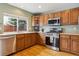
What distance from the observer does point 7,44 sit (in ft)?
10.3

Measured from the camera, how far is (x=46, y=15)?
Result: 498cm

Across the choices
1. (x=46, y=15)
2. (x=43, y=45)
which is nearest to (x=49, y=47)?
(x=43, y=45)

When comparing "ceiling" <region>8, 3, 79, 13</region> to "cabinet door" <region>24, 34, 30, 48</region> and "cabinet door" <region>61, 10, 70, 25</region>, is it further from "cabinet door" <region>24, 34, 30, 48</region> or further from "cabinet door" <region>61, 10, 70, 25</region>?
"cabinet door" <region>24, 34, 30, 48</region>

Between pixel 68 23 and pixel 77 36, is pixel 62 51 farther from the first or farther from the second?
pixel 68 23

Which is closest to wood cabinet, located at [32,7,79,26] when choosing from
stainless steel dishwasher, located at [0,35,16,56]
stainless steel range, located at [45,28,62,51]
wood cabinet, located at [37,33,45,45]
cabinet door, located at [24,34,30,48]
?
stainless steel range, located at [45,28,62,51]

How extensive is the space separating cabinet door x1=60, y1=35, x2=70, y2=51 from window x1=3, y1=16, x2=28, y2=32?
2.08 m

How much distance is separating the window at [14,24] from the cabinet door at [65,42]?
2076mm

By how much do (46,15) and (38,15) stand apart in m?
0.74

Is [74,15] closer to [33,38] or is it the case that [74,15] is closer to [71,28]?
[71,28]

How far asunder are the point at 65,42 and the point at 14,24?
2342 mm

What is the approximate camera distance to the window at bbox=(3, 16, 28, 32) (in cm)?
378

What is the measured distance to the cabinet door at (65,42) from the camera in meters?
3.58

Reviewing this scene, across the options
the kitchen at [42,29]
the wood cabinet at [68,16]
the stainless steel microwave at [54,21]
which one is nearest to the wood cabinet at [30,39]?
the kitchen at [42,29]

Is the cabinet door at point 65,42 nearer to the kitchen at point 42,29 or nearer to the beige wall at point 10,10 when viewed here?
the kitchen at point 42,29
